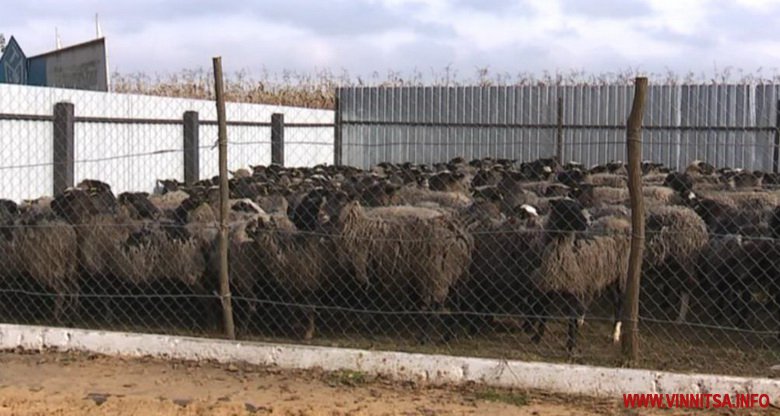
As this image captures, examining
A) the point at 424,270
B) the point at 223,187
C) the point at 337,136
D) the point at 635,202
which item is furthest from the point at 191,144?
the point at 635,202

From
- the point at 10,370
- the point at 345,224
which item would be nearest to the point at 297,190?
the point at 345,224

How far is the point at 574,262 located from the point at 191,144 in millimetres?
11221

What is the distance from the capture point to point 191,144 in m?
17.9

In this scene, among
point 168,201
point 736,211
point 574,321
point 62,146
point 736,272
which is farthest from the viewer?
point 62,146

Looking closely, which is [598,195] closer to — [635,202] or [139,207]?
[635,202]

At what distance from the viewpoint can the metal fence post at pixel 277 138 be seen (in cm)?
2103

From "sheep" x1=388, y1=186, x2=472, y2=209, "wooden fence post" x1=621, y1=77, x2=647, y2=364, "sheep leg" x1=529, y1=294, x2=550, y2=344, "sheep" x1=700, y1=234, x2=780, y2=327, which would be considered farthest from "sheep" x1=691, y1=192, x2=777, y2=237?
"wooden fence post" x1=621, y1=77, x2=647, y2=364

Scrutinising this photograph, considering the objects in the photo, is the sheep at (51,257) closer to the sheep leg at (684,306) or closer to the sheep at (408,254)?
the sheep at (408,254)

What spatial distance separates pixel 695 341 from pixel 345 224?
11.1ft

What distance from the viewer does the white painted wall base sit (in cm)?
635

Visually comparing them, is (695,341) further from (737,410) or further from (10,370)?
(10,370)

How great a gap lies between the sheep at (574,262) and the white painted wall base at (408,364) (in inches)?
59.1

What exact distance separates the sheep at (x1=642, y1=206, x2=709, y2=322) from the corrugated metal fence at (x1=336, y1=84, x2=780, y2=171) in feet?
34.4

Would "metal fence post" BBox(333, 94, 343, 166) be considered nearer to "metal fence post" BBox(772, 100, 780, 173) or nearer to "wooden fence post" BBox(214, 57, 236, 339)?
"metal fence post" BBox(772, 100, 780, 173)
